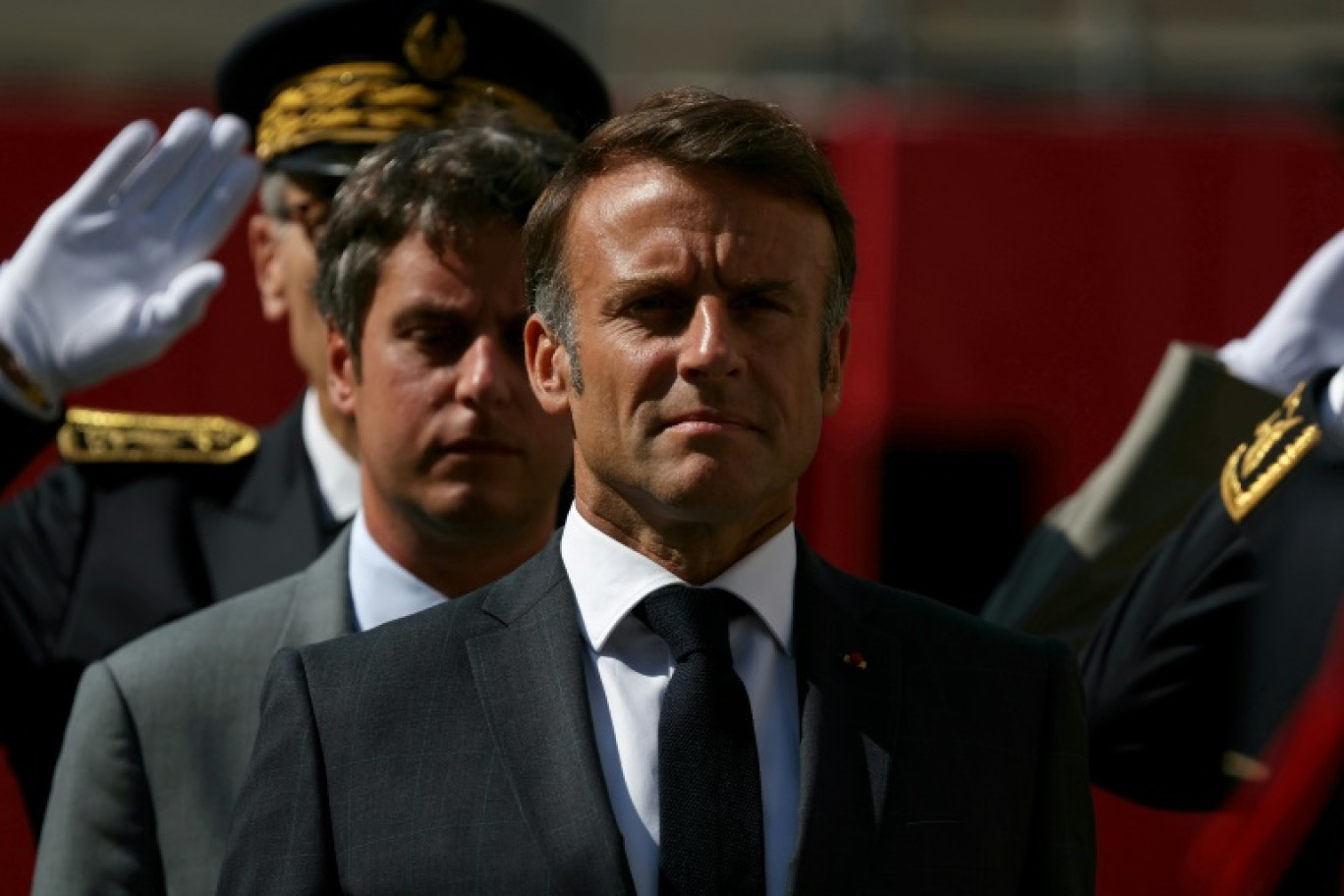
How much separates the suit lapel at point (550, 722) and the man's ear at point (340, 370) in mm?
687

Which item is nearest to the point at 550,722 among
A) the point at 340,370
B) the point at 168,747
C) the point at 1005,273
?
the point at 168,747

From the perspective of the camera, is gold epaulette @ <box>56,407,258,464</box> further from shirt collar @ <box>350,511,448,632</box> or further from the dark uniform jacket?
the dark uniform jacket

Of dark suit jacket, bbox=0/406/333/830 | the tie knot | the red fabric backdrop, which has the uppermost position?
the tie knot

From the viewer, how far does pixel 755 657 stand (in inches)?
80.0

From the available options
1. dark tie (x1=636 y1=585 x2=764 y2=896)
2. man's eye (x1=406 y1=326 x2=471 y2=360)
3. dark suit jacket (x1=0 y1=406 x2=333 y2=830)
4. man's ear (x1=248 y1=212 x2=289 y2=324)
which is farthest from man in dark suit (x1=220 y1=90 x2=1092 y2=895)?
man's ear (x1=248 y1=212 x2=289 y2=324)

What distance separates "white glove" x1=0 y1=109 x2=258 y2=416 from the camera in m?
3.24

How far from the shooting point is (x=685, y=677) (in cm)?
196

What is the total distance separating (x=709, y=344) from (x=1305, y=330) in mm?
1461

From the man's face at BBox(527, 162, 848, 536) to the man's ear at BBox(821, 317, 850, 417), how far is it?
0.13ft

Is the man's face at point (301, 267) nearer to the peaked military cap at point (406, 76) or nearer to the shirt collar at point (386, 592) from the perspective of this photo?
the peaked military cap at point (406, 76)

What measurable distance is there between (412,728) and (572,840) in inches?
7.6

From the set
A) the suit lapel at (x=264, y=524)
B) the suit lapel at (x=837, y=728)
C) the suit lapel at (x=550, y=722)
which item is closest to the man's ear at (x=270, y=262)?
the suit lapel at (x=264, y=524)

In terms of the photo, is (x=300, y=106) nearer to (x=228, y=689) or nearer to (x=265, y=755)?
(x=228, y=689)

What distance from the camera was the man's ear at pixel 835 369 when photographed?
6.91 feet
